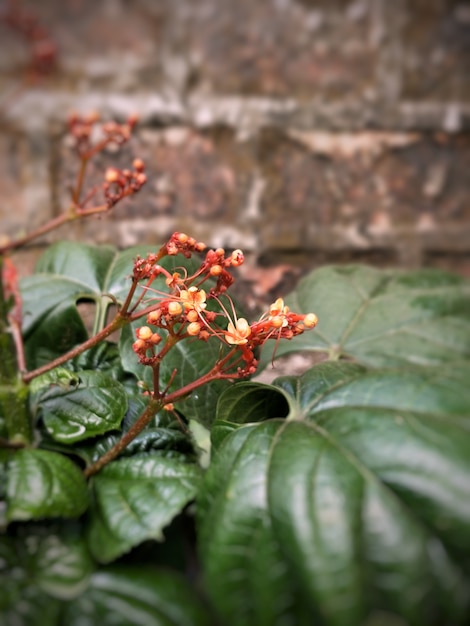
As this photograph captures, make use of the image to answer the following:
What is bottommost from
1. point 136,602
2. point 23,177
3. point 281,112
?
point 136,602

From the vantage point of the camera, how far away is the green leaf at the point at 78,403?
0.50m

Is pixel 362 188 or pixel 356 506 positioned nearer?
pixel 356 506

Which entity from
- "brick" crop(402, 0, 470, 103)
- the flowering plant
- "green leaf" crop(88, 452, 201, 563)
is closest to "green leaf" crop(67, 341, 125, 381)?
the flowering plant

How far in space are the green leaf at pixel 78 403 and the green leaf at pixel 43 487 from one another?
4 centimetres

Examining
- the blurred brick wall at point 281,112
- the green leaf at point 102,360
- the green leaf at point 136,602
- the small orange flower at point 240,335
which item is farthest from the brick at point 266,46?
the green leaf at point 136,602

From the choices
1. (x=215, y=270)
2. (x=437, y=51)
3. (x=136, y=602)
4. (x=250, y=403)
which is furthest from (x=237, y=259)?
(x=437, y=51)

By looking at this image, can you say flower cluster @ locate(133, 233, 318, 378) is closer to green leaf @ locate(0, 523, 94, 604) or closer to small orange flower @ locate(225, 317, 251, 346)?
small orange flower @ locate(225, 317, 251, 346)

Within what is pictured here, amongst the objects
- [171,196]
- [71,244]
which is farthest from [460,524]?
[171,196]

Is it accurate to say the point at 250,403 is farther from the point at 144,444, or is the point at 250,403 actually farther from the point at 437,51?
the point at 437,51

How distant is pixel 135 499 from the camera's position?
1.44 ft

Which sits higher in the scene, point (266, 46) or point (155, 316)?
point (266, 46)

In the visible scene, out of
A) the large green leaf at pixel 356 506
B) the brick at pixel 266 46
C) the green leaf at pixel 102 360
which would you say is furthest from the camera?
the brick at pixel 266 46

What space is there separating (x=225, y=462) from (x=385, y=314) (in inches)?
10.4

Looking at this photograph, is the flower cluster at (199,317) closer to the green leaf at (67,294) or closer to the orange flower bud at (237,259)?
Answer: the orange flower bud at (237,259)
